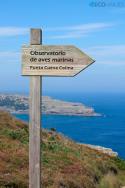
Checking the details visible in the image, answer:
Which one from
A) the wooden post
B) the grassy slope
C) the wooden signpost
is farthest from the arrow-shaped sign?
the grassy slope

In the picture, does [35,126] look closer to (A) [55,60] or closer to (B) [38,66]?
(B) [38,66]

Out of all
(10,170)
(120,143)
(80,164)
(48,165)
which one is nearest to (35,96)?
(10,170)

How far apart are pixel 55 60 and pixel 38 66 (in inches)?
12.9

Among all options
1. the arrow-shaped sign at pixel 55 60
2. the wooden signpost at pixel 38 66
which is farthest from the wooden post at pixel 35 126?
the arrow-shaped sign at pixel 55 60

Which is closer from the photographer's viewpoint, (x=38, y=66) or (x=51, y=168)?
(x=38, y=66)

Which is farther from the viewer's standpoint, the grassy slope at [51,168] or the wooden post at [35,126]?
the grassy slope at [51,168]

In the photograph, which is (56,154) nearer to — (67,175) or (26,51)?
(67,175)

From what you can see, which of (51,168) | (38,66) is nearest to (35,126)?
(38,66)

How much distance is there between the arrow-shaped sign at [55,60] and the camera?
336 inches

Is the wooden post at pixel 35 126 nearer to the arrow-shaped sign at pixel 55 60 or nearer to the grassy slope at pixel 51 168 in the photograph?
the arrow-shaped sign at pixel 55 60

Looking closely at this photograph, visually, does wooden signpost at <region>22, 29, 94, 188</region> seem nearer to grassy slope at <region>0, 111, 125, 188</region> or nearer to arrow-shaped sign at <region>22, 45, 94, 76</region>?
arrow-shaped sign at <region>22, 45, 94, 76</region>

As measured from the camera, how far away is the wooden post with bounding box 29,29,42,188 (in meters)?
8.74

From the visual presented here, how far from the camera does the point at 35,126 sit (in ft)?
28.9

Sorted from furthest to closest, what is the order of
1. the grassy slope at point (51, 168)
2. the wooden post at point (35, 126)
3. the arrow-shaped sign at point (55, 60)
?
the grassy slope at point (51, 168) < the wooden post at point (35, 126) < the arrow-shaped sign at point (55, 60)
